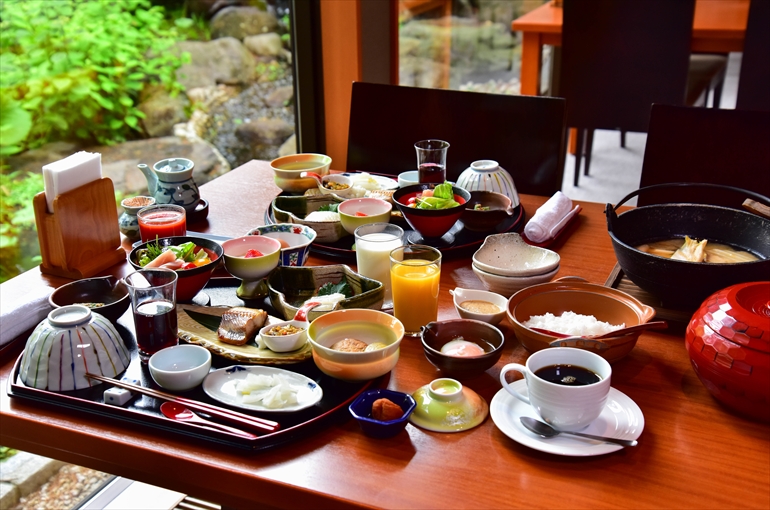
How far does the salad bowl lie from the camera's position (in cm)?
140

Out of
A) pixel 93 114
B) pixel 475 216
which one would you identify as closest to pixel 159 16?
pixel 93 114

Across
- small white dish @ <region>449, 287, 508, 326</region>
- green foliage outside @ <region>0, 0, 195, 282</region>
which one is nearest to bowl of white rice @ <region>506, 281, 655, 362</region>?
small white dish @ <region>449, 287, 508, 326</region>

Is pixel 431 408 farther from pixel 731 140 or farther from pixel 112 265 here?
pixel 731 140

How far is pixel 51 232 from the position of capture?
1.54 meters

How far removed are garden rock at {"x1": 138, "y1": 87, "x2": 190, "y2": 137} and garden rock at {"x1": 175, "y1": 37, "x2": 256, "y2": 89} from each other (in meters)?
0.10

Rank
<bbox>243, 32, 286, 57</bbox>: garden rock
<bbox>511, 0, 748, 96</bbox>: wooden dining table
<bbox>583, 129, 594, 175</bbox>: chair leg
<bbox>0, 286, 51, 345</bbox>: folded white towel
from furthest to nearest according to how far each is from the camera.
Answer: <bbox>583, 129, 594, 175</bbox>: chair leg → <bbox>511, 0, 748, 96</bbox>: wooden dining table → <bbox>243, 32, 286, 57</bbox>: garden rock → <bbox>0, 286, 51, 345</bbox>: folded white towel

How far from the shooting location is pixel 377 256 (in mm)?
1470

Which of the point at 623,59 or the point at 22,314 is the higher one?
the point at 623,59

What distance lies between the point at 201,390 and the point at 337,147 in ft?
8.40

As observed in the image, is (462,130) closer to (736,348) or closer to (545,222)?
(545,222)

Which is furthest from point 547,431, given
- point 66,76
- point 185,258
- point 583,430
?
point 66,76

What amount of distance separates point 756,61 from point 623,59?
66 centimetres

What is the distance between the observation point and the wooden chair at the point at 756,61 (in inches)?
140

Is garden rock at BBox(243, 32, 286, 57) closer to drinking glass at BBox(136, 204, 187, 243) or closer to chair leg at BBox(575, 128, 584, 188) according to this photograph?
drinking glass at BBox(136, 204, 187, 243)
